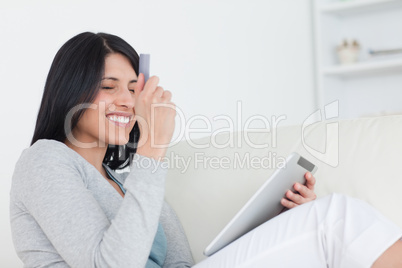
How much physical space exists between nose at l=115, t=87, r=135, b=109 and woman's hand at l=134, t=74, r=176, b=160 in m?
0.25

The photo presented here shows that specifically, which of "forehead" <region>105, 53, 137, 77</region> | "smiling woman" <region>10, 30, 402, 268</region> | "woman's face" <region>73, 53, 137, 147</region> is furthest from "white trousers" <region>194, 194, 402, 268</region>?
"forehead" <region>105, 53, 137, 77</region>

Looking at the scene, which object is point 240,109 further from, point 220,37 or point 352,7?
point 352,7

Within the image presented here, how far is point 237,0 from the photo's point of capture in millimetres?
3119

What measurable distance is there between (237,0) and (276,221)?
214cm

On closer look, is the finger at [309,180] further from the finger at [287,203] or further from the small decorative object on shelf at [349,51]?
the small decorative object on shelf at [349,51]

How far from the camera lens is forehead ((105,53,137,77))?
4.89 ft

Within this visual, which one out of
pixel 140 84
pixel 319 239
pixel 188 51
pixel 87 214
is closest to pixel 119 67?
pixel 140 84

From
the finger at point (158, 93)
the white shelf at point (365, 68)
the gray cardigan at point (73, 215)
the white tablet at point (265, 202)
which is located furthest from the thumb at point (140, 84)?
the white shelf at point (365, 68)

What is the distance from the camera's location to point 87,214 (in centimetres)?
114

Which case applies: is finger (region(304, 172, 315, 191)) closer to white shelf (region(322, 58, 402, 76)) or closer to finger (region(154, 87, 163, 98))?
finger (region(154, 87, 163, 98))

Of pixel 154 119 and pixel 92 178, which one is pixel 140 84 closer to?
pixel 154 119

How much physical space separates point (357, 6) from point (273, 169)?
202 centimetres

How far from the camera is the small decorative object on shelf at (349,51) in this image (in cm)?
331

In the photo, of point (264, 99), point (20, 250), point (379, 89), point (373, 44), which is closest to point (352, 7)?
point (373, 44)
